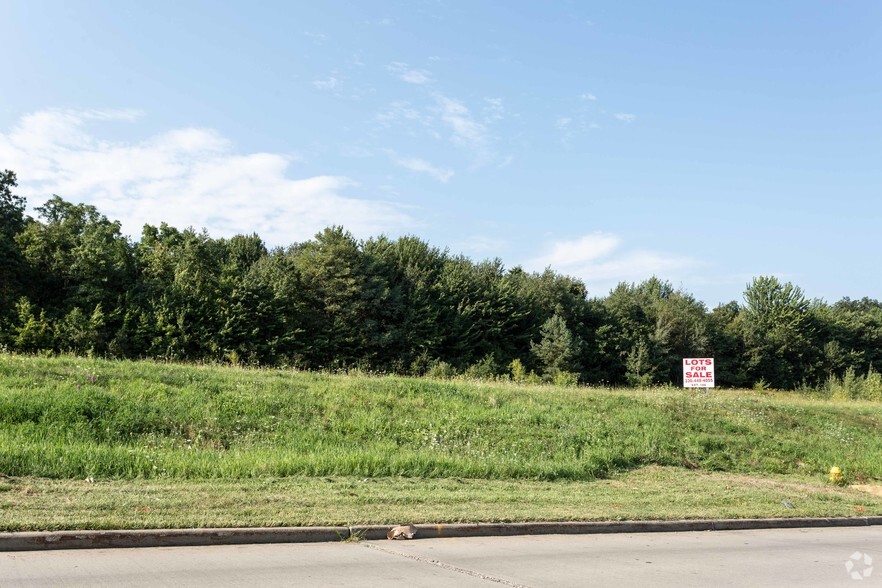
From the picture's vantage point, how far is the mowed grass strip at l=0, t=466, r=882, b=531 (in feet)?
30.9

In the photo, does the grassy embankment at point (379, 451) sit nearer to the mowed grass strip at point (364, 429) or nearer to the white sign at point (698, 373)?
the mowed grass strip at point (364, 429)

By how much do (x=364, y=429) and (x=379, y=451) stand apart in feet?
8.46

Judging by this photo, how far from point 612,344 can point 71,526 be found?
6677cm

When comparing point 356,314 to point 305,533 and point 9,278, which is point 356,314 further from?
point 305,533

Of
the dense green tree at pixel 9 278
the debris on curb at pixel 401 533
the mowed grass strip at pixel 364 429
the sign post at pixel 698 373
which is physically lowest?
the debris on curb at pixel 401 533

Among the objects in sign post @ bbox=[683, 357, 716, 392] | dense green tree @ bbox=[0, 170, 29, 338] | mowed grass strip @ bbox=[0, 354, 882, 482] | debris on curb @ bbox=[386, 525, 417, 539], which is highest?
dense green tree @ bbox=[0, 170, 29, 338]

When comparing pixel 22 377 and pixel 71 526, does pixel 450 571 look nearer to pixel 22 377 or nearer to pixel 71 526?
pixel 71 526

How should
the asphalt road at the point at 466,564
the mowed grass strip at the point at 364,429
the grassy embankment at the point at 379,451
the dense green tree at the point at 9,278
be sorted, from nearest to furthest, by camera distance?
the asphalt road at the point at 466,564 < the grassy embankment at the point at 379,451 < the mowed grass strip at the point at 364,429 < the dense green tree at the point at 9,278

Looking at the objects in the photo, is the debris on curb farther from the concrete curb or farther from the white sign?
the white sign

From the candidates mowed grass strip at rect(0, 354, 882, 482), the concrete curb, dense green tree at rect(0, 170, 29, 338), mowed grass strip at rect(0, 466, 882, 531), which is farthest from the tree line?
the concrete curb

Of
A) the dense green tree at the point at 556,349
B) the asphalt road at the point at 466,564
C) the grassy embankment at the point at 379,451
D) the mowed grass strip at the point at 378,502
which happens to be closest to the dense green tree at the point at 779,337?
the dense green tree at the point at 556,349

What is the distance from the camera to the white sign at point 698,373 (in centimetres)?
2648

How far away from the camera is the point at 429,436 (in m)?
18.6

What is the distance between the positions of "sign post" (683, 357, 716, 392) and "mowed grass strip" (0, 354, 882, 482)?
66 centimetres
